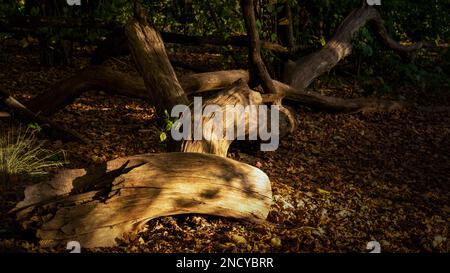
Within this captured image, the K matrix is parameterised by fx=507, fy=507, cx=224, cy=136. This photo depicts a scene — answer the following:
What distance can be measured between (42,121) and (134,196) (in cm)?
237

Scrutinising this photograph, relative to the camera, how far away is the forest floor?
385 cm

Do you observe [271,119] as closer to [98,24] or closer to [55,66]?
[98,24]

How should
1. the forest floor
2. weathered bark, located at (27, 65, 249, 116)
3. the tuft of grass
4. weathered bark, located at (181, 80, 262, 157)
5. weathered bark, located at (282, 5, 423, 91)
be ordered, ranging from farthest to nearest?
1. weathered bark, located at (282, 5, 423, 91)
2. weathered bark, located at (27, 65, 249, 116)
3. weathered bark, located at (181, 80, 262, 157)
4. the tuft of grass
5. the forest floor

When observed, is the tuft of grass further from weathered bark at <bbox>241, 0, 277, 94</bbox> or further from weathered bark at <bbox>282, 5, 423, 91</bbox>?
weathered bark at <bbox>282, 5, 423, 91</bbox>

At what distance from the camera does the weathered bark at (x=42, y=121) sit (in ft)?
17.7

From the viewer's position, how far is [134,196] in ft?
11.7

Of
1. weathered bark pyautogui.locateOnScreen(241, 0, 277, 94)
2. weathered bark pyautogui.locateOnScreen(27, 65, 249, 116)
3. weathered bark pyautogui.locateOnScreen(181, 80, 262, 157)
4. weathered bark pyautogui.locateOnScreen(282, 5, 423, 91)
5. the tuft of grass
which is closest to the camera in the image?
the tuft of grass

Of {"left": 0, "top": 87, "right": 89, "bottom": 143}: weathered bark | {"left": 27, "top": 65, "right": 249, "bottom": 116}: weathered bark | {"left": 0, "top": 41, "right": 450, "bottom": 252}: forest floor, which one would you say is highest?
{"left": 27, "top": 65, "right": 249, "bottom": 116}: weathered bark

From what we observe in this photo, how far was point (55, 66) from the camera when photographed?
8.48m

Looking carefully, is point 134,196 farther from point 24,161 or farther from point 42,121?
point 42,121

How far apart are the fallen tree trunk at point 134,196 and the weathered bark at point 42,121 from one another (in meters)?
1.80

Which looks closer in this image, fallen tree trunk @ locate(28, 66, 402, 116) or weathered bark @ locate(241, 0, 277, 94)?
fallen tree trunk @ locate(28, 66, 402, 116)

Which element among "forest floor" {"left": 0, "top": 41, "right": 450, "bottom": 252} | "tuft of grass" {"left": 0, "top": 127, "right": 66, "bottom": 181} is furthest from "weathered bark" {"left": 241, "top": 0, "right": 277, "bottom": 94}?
"tuft of grass" {"left": 0, "top": 127, "right": 66, "bottom": 181}

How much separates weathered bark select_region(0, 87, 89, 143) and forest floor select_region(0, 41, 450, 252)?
13 centimetres
